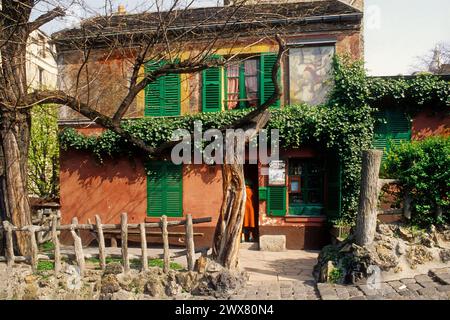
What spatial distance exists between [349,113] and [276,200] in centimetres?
326

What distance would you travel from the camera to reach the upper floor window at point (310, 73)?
11516mm

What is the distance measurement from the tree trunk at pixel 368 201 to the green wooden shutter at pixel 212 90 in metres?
5.47

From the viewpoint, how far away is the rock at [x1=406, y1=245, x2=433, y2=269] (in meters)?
7.53

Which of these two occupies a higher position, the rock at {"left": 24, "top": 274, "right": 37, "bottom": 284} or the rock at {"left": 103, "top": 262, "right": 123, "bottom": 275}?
the rock at {"left": 103, "top": 262, "right": 123, "bottom": 275}

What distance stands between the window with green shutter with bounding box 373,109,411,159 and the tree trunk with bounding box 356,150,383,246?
4.17 m

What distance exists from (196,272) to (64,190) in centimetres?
678

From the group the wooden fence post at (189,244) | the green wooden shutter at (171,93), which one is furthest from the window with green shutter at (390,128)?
the wooden fence post at (189,244)

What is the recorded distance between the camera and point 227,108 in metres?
12.1

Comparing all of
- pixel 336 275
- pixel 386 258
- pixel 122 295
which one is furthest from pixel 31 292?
pixel 386 258

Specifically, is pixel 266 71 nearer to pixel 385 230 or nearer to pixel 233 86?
pixel 233 86

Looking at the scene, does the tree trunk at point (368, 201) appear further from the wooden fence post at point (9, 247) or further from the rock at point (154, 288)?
the wooden fence post at point (9, 247)

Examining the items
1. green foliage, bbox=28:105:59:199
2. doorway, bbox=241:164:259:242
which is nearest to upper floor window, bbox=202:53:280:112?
doorway, bbox=241:164:259:242

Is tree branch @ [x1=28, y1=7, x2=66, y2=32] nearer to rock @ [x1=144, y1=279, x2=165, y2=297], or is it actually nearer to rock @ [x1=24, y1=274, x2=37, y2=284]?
rock @ [x1=24, y1=274, x2=37, y2=284]
